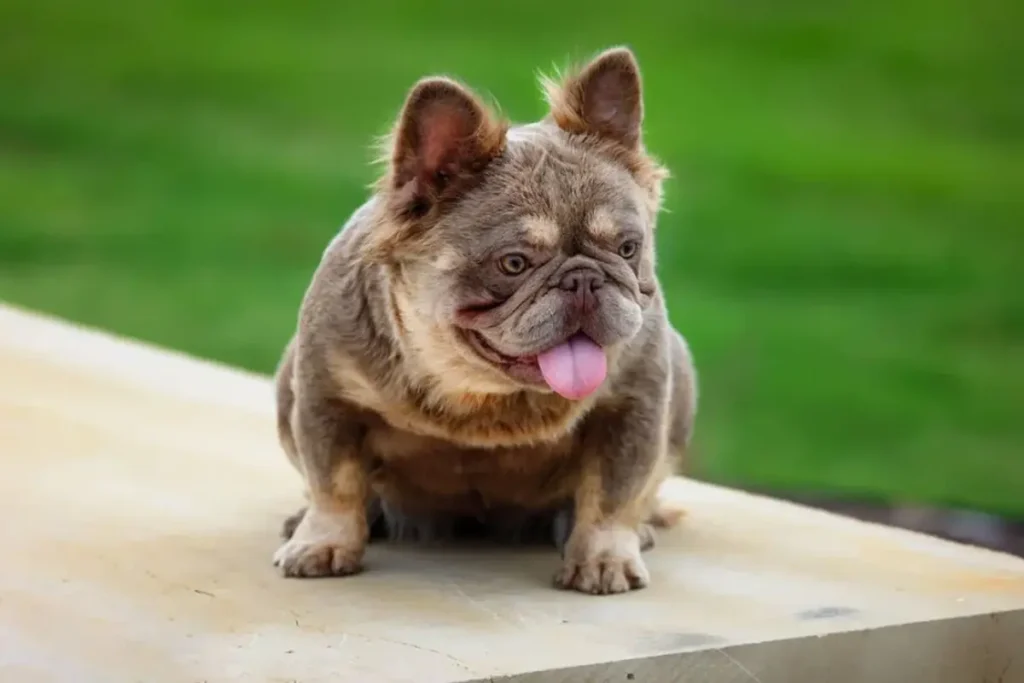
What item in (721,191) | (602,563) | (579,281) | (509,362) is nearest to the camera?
(579,281)

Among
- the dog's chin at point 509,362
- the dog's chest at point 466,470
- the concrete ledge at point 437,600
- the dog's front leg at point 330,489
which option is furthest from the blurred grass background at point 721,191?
the dog's chin at point 509,362

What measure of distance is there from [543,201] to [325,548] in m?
0.72

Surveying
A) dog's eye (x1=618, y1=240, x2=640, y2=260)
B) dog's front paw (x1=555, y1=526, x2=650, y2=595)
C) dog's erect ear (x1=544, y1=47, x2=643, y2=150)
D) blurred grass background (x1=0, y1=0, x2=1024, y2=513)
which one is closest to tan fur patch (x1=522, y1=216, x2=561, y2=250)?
dog's eye (x1=618, y1=240, x2=640, y2=260)

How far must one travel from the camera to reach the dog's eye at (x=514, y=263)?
234 cm

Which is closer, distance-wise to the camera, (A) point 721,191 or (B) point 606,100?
(B) point 606,100

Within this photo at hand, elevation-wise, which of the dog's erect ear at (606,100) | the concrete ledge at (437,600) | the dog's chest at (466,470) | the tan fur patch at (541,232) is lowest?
the concrete ledge at (437,600)

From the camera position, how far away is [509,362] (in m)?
2.40

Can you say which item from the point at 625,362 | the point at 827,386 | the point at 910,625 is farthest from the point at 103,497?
the point at 827,386

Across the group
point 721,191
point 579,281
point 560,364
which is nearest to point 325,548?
point 560,364

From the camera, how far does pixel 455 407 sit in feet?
8.30

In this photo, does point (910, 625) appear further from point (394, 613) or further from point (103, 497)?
point (103, 497)

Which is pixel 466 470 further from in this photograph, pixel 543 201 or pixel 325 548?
pixel 543 201

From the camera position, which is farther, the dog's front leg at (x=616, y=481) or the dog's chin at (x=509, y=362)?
the dog's front leg at (x=616, y=481)

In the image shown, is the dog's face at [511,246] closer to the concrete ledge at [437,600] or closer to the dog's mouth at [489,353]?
the dog's mouth at [489,353]
